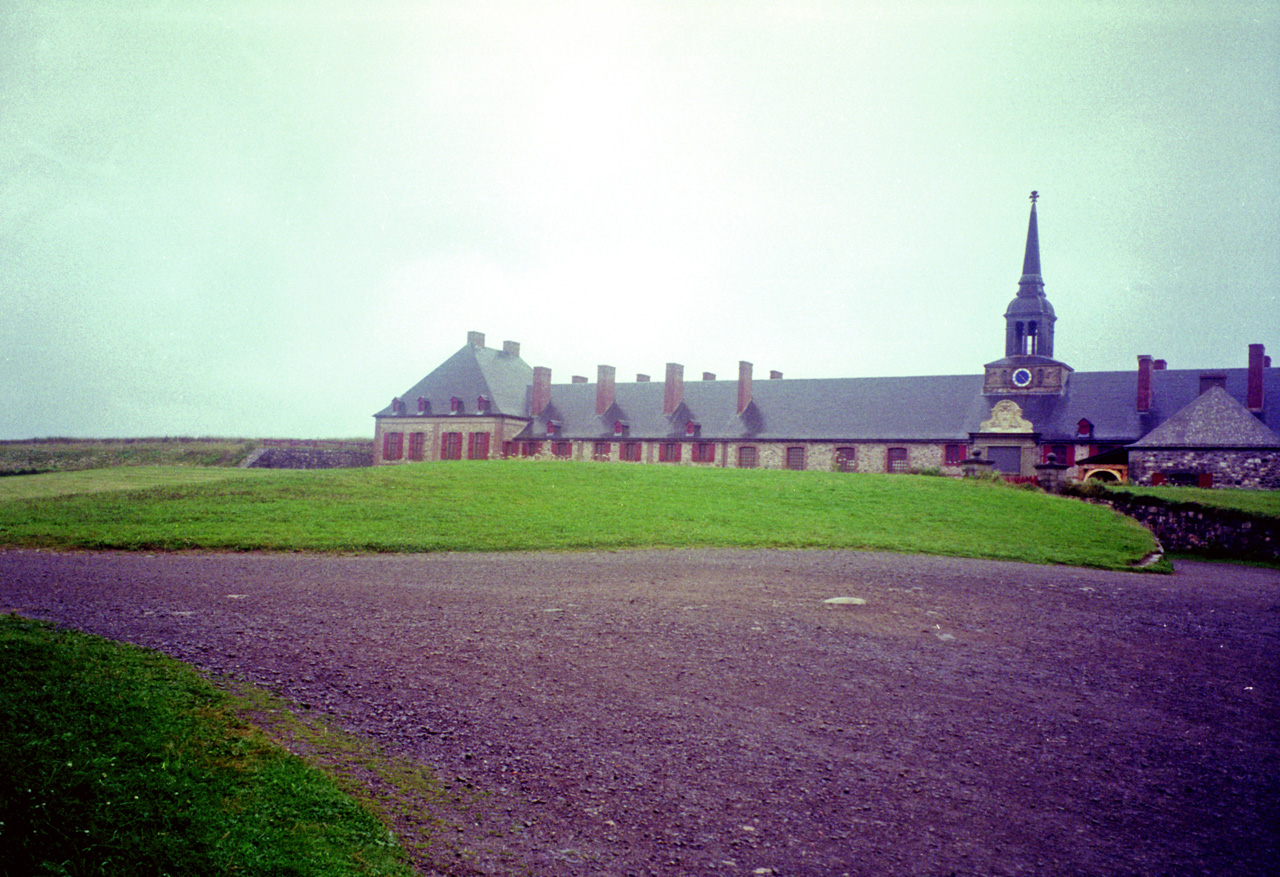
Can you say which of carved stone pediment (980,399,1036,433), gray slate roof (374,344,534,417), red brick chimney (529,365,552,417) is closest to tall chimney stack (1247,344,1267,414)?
carved stone pediment (980,399,1036,433)

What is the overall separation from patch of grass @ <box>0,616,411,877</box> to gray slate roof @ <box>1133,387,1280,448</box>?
37738 millimetres

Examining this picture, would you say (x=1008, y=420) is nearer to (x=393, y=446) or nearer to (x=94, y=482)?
(x=393, y=446)

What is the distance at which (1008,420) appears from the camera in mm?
44625

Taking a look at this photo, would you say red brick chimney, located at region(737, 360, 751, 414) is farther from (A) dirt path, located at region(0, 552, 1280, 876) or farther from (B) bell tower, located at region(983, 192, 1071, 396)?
(A) dirt path, located at region(0, 552, 1280, 876)

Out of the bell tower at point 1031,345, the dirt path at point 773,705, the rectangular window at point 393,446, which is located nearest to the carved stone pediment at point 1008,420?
the bell tower at point 1031,345

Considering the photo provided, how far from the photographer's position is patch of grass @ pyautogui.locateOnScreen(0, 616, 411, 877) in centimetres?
319

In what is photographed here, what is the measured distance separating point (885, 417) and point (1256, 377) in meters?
18.5

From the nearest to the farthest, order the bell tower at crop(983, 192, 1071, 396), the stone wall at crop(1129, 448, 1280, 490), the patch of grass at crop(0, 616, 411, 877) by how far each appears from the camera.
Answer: the patch of grass at crop(0, 616, 411, 877)
the stone wall at crop(1129, 448, 1280, 490)
the bell tower at crop(983, 192, 1071, 396)

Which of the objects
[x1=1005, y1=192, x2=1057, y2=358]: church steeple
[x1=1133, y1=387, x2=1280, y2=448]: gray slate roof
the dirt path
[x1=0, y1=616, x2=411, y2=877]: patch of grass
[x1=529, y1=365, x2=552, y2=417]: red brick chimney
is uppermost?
[x1=1005, y1=192, x2=1057, y2=358]: church steeple

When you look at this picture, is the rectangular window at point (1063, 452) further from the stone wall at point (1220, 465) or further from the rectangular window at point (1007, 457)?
the stone wall at point (1220, 465)

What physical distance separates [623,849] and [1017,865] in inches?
76.8

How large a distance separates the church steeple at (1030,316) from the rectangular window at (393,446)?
133 ft

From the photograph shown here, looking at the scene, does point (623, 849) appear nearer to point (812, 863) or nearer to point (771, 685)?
point (812, 863)

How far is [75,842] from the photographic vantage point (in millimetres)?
3129
